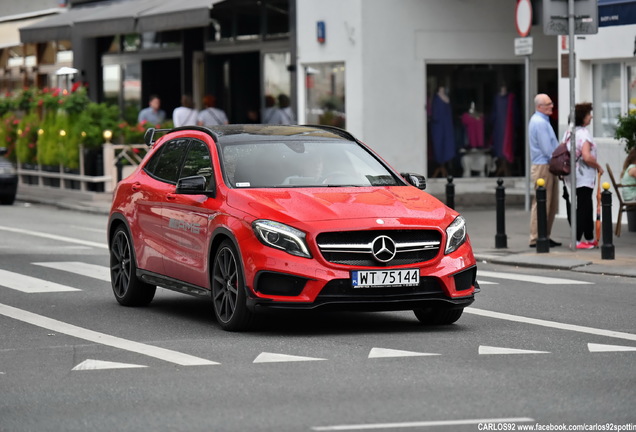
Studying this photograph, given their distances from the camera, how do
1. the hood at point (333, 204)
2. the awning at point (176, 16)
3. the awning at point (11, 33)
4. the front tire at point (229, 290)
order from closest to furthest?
1. the hood at point (333, 204)
2. the front tire at point (229, 290)
3. the awning at point (176, 16)
4. the awning at point (11, 33)

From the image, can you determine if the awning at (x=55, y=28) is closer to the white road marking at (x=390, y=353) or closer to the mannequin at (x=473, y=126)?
the mannequin at (x=473, y=126)

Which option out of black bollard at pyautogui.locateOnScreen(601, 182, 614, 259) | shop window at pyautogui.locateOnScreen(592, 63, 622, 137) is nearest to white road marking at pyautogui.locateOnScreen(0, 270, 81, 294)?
black bollard at pyautogui.locateOnScreen(601, 182, 614, 259)

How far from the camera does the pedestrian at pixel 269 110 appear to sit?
3073cm

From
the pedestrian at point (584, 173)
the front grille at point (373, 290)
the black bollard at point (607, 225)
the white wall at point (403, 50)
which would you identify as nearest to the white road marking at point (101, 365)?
the front grille at point (373, 290)

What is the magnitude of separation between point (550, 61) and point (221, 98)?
10.3m

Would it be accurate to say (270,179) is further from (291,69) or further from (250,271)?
(291,69)

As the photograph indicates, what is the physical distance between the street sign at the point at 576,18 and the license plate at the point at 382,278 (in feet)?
25.1

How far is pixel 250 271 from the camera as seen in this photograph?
1060cm

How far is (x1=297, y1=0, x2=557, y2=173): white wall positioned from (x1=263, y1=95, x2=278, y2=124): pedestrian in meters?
2.76

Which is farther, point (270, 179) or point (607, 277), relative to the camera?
point (607, 277)

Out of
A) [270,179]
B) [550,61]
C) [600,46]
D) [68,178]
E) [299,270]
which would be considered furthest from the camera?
[68,178]

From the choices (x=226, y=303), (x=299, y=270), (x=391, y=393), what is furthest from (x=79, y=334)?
(x=391, y=393)

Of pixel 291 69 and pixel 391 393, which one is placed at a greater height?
pixel 291 69

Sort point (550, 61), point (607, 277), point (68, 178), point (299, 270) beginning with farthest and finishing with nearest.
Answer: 1. point (68, 178)
2. point (550, 61)
3. point (607, 277)
4. point (299, 270)
